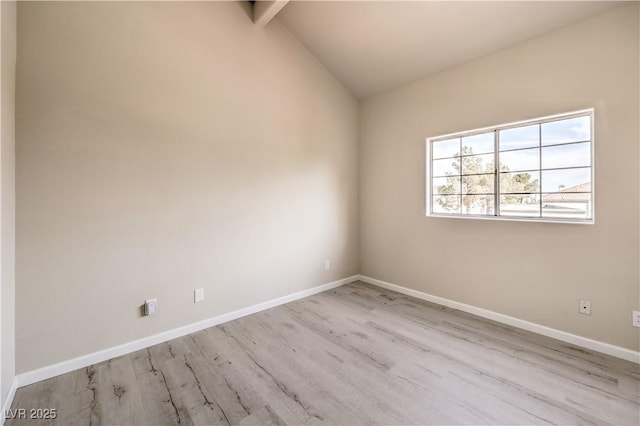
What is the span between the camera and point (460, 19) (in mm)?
2562

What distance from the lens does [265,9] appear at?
9.17ft

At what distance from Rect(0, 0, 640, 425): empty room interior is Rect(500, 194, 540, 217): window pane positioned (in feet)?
0.04

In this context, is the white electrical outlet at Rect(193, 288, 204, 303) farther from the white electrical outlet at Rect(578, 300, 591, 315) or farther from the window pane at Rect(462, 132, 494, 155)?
the white electrical outlet at Rect(578, 300, 591, 315)

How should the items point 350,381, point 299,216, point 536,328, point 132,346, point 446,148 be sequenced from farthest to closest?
point 299,216 → point 446,148 → point 536,328 → point 132,346 → point 350,381

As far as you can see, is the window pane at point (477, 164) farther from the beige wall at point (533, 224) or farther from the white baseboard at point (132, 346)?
the white baseboard at point (132, 346)

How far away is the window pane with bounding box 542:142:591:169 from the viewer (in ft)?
7.64

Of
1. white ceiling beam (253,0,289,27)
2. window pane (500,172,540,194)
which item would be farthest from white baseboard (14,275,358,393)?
white ceiling beam (253,0,289,27)

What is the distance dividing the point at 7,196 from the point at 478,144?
392 cm

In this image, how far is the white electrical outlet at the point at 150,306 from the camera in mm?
2320

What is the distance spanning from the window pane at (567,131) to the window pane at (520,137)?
61 mm

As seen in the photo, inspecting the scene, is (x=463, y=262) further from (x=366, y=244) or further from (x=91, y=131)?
(x=91, y=131)

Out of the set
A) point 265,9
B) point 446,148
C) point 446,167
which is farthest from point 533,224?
point 265,9

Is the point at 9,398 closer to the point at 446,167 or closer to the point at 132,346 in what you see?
the point at 132,346

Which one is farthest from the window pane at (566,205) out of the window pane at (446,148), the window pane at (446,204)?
the window pane at (446,148)
